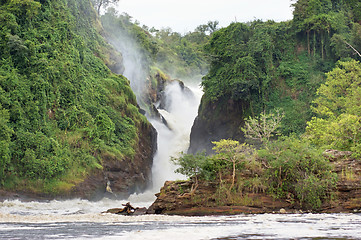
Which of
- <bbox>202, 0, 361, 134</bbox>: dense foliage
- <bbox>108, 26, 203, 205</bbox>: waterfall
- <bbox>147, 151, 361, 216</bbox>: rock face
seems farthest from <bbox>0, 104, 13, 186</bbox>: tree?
<bbox>202, 0, 361, 134</bbox>: dense foliage

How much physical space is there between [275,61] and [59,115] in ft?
91.8

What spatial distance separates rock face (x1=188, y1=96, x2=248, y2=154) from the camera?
4922cm

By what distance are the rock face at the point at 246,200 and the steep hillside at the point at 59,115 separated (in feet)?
35.2

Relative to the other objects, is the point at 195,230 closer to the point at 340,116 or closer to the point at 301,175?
the point at 301,175

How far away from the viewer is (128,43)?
221 ft

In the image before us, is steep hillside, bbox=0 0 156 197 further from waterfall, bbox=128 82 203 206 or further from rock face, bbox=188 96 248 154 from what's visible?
rock face, bbox=188 96 248 154

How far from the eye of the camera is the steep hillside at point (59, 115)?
29234mm

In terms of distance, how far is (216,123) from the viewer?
51.8m

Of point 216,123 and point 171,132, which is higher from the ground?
point 171,132

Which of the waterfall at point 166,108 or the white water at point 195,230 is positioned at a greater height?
the waterfall at point 166,108

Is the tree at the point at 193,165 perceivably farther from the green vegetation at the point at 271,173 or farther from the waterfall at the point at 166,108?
the waterfall at the point at 166,108

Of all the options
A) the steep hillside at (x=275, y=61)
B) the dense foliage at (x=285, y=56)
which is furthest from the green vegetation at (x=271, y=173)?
the dense foliage at (x=285, y=56)

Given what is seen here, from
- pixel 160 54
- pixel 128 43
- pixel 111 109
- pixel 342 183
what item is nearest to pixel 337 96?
pixel 342 183

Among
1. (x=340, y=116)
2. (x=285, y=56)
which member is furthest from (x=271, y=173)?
(x=285, y=56)
